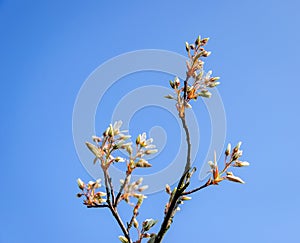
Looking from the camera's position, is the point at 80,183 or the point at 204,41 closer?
the point at 80,183

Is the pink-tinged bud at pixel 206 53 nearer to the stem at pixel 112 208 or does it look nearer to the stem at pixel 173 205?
the stem at pixel 173 205

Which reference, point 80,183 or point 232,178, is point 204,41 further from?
point 80,183

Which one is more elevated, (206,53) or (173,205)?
(206,53)

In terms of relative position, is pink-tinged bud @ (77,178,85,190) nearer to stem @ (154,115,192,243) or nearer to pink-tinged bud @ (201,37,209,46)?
stem @ (154,115,192,243)

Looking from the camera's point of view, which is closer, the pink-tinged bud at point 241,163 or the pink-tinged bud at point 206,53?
the pink-tinged bud at point 241,163

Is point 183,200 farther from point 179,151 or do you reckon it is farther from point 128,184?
point 179,151

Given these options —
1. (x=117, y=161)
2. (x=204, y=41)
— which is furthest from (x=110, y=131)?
(x=204, y=41)

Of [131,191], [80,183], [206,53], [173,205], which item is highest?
[206,53]

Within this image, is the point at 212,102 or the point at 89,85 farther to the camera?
the point at 89,85

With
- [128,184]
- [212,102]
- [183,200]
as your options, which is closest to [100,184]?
[128,184]

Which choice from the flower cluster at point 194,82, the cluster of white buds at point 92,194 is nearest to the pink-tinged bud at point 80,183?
the cluster of white buds at point 92,194

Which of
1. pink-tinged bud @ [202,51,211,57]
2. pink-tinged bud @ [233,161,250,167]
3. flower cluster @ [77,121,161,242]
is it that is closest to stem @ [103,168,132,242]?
flower cluster @ [77,121,161,242]
